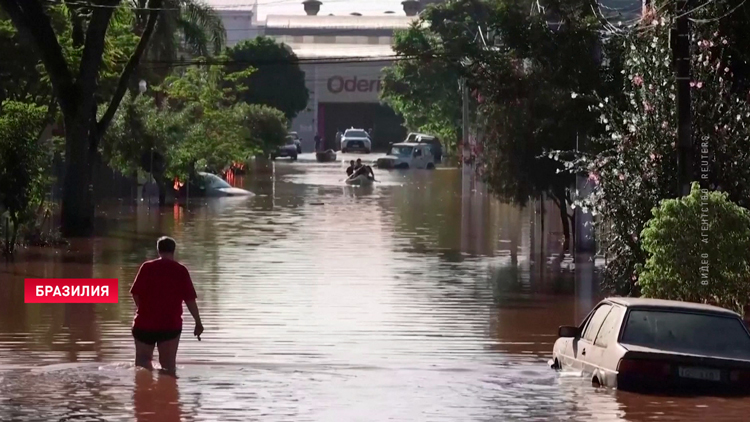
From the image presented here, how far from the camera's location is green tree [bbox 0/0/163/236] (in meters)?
33.4

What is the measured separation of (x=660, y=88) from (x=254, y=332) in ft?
21.7

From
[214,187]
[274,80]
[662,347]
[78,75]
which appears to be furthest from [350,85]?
[662,347]

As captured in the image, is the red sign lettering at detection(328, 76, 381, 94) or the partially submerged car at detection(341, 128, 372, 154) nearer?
the partially submerged car at detection(341, 128, 372, 154)

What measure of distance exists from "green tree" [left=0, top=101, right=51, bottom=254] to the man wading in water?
16025 millimetres

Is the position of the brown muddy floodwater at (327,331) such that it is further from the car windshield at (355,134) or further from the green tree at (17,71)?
the car windshield at (355,134)

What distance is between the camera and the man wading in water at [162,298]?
14.0 m

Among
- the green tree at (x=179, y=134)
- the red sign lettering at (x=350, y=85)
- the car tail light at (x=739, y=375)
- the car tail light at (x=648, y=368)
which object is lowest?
the car tail light at (x=739, y=375)

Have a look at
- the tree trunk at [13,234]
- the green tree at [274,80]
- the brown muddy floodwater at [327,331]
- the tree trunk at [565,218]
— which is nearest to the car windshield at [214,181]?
the brown muddy floodwater at [327,331]

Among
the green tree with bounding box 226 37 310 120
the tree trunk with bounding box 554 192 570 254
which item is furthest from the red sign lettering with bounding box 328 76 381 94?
the tree trunk with bounding box 554 192 570 254

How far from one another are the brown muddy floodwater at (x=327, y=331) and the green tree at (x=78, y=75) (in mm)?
1258

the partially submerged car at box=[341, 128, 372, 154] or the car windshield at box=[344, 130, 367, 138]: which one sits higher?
the car windshield at box=[344, 130, 367, 138]

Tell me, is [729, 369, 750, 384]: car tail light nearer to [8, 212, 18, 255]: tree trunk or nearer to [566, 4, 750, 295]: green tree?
[566, 4, 750, 295]: green tree

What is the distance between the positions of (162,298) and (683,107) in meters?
8.22
